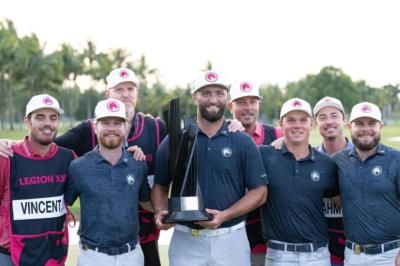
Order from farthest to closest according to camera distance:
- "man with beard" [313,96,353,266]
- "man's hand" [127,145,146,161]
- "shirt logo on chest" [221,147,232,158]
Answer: "man with beard" [313,96,353,266]
"man's hand" [127,145,146,161]
"shirt logo on chest" [221,147,232,158]

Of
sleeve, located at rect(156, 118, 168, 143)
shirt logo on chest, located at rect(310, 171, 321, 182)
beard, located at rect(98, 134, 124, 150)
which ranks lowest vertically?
shirt logo on chest, located at rect(310, 171, 321, 182)

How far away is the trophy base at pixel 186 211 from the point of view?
4.18 m

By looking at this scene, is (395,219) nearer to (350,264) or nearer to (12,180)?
(350,264)

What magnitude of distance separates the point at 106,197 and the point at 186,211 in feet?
2.26

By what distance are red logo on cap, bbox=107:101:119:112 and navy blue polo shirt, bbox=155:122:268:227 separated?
0.70m

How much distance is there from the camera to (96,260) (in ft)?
14.5

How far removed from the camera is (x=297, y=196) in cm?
462

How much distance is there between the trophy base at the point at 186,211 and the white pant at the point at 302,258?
777mm

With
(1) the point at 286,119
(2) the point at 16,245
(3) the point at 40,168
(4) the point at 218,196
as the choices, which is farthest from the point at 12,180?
(1) the point at 286,119

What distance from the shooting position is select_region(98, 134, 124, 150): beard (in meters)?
4.56

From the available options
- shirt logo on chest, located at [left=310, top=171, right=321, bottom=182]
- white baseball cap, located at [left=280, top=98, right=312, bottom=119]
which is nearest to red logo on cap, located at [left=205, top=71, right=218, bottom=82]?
white baseball cap, located at [left=280, top=98, right=312, bottom=119]

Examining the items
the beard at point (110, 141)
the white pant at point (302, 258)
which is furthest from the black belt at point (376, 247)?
the beard at point (110, 141)

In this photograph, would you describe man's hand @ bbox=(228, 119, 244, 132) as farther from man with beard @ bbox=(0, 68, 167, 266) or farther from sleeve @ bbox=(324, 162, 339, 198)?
man with beard @ bbox=(0, 68, 167, 266)

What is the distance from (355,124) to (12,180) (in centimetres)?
287
